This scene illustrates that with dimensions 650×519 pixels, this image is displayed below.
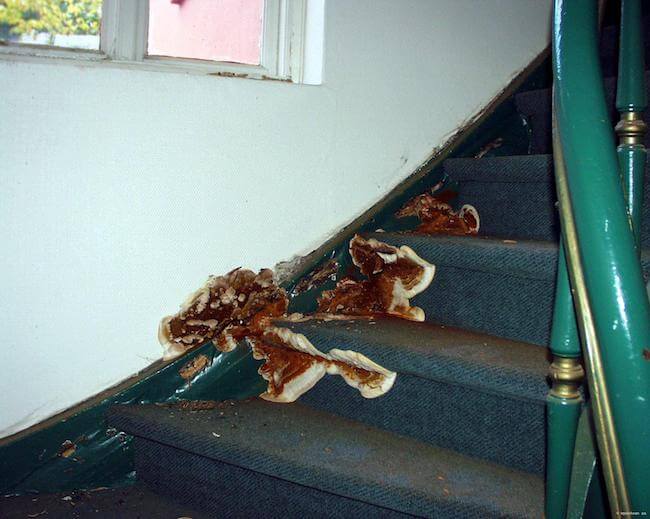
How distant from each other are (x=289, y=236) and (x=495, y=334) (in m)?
0.64

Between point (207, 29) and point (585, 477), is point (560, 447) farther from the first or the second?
point (207, 29)

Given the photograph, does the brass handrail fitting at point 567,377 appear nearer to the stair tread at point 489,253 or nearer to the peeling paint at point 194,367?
the stair tread at point 489,253

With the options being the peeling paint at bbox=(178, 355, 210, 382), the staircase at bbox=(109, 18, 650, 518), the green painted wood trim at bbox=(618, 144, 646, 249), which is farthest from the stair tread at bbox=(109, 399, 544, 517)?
the green painted wood trim at bbox=(618, 144, 646, 249)

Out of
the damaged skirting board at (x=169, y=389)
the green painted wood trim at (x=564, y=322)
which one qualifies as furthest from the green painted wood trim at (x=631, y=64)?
the damaged skirting board at (x=169, y=389)

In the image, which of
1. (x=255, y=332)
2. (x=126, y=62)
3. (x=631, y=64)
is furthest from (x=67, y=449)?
(x=631, y=64)

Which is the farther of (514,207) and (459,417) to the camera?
(514,207)

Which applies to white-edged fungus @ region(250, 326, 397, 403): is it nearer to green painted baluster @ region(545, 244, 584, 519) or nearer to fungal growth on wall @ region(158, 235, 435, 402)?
fungal growth on wall @ region(158, 235, 435, 402)

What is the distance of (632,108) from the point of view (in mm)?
1021

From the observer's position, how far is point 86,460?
1638 millimetres

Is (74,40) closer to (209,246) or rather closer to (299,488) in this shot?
(209,246)

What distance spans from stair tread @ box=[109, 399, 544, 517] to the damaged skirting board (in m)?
0.05

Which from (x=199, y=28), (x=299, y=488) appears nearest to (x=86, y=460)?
(x=299, y=488)

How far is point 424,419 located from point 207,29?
1.23m

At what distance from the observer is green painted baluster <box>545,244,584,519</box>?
94 cm
